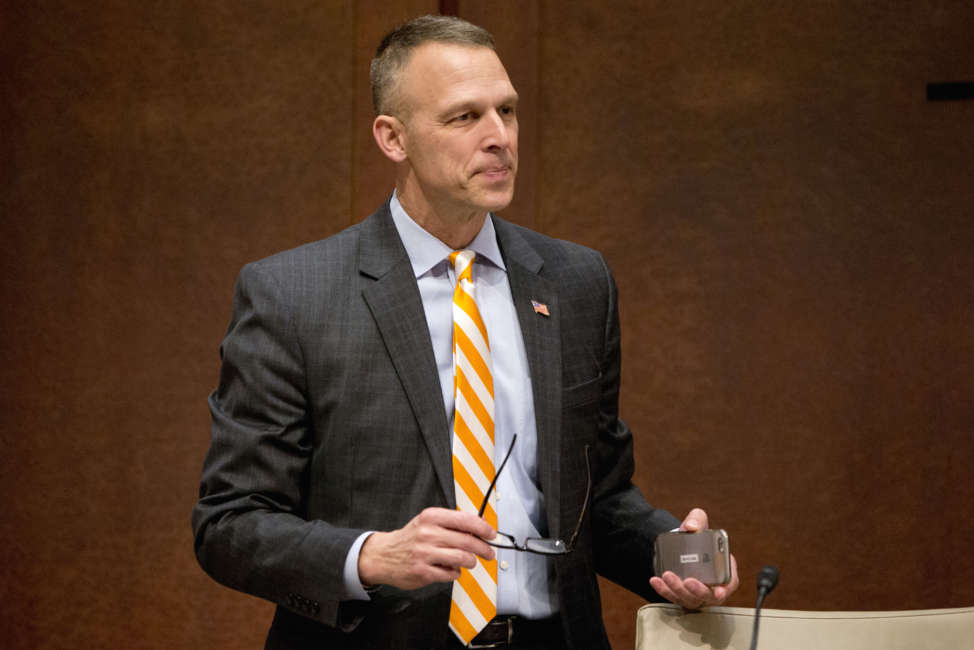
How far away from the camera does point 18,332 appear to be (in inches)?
114

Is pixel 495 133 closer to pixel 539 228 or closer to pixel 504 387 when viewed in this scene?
pixel 504 387

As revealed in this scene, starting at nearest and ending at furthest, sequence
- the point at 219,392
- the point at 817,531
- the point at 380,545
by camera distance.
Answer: the point at 380,545
the point at 219,392
the point at 817,531

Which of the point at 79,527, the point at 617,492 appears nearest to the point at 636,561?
the point at 617,492

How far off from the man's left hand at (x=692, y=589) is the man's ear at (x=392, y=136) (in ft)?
2.54

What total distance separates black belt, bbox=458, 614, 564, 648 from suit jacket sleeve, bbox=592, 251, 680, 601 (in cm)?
18

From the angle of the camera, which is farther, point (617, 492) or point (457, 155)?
point (617, 492)

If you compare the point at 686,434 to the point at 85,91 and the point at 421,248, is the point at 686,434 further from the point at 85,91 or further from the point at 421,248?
the point at 85,91

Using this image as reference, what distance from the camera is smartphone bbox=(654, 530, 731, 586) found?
1560 mm

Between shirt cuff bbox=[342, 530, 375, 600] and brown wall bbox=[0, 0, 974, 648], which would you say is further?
brown wall bbox=[0, 0, 974, 648]

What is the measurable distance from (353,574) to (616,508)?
54cm

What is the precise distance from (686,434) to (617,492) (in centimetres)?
100

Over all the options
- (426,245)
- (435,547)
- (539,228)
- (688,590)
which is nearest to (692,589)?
(688,590)

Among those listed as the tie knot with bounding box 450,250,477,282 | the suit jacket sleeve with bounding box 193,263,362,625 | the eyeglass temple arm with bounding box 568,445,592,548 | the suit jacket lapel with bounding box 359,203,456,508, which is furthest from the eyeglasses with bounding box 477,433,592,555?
the tie knot with bounding box 450,250,477,282

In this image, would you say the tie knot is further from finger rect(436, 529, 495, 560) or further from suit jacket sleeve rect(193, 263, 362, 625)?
finger rect(436, 529, 495, 560)
